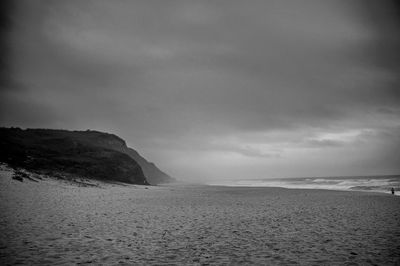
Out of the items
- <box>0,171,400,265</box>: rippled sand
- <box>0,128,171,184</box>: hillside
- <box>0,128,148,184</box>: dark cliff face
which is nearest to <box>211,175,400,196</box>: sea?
<box>0,171,400,265</box>: rippled sand

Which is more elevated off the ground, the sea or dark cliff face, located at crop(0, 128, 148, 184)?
dark cliff face, located at crop(0, 128, 148, 184)

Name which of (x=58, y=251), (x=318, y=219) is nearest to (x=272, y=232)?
(x=318, y=219)

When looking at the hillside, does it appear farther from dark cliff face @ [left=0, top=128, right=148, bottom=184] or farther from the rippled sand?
the rippled sand

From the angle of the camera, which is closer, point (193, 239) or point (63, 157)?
point (193, 239)

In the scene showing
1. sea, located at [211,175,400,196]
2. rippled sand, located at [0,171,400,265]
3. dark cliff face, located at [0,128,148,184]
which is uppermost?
dark cliff face, located at [0,128,148,184]

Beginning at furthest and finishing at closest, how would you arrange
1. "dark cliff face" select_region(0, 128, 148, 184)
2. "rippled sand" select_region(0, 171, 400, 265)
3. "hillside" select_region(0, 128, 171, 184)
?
"hillside" select_region(0, 128, 171, 184), "dark cliff face" select_region(0, 128, 148, 184), "rippled sand" select_region(0, 171, 400, 265)

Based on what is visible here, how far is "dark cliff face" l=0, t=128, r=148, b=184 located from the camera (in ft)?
146

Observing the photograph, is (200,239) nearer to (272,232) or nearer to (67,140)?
(272,232)

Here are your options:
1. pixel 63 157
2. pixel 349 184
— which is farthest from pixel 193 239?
pixel 349 184

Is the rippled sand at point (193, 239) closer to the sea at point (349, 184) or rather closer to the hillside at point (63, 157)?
the sea at point (349, 184)

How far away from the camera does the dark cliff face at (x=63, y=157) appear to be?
44500 mm

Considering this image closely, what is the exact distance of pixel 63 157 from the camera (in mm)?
54031

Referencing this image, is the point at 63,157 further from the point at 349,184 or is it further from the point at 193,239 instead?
the point at 349,184

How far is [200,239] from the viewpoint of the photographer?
10.0 m
